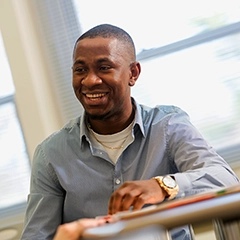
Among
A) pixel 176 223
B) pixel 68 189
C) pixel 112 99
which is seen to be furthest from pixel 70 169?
pixel 176 223

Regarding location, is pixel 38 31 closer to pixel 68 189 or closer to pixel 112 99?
pixel 112 99

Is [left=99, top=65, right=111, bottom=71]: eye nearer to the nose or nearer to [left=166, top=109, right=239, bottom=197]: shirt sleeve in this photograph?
the nose

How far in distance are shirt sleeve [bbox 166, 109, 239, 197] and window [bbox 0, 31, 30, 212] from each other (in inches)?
43.5

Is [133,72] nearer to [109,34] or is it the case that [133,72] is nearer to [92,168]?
[109,34]

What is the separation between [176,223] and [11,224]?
2.06 meters

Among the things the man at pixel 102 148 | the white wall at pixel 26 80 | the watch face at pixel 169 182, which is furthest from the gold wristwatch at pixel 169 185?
the white wall at pixel 26 80

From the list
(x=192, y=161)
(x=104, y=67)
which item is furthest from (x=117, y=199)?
(x=104, y=67)

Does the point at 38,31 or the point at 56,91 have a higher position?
the point at 38,31

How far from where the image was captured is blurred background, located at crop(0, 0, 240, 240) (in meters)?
2.36

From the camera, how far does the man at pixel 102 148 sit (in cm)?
165

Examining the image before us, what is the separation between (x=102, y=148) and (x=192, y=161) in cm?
33

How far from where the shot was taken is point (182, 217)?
1.95 feet

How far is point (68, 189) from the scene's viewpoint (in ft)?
5.40

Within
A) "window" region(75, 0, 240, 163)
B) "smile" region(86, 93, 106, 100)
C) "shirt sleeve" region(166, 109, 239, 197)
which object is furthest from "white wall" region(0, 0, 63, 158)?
"shirt sleeve" region(166, 109, 239, 197)
